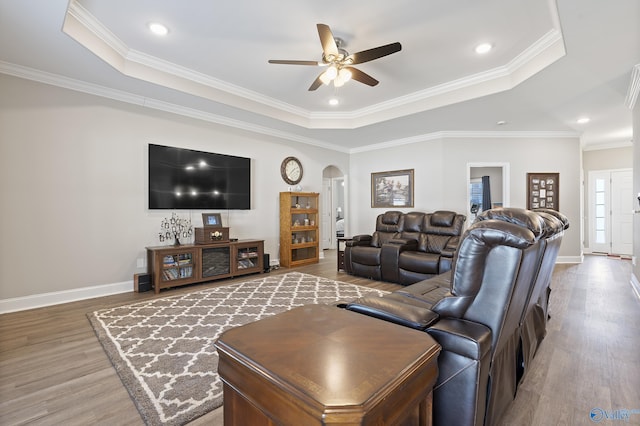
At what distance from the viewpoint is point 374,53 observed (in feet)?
8.86

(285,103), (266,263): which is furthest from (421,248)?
(285,103)

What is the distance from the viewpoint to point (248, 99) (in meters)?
4.48

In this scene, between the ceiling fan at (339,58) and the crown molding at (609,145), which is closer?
the ceiling fan at (339,58)

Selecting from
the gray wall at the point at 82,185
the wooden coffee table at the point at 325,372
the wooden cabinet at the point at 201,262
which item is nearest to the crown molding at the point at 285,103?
the gray wall at the point at 82,185

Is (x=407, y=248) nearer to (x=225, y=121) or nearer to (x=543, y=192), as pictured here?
(x=543, y=192)

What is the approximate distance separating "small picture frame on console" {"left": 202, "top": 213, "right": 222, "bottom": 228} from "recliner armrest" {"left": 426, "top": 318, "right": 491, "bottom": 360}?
395 centimetres

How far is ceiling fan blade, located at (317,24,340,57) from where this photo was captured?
2420mm

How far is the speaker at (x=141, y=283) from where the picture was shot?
3.88m

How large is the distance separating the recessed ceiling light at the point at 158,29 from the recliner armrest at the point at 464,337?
11.3ft

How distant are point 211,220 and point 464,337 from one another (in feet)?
13.6

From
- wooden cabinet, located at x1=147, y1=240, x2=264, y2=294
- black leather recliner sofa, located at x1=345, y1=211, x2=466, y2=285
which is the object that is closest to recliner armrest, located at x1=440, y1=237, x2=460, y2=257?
black leather recliner sofa, located at x1=345, y1=211, x2=466, y2=285

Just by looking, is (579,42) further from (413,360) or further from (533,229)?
(413,360)

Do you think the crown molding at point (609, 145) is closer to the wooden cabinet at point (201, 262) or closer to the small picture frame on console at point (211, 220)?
the wooden cabinet at point (201, 262)

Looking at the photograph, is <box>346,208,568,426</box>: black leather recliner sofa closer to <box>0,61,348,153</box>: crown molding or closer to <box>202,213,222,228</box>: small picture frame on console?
<box>202,213,222,228</box>: small picture frame on console
